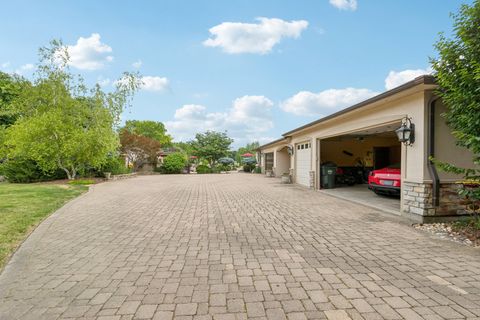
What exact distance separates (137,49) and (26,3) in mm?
4953

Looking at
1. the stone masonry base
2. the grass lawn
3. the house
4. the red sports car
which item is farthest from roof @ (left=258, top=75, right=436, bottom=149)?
the grass lawn

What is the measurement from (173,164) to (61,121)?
42.1 ft

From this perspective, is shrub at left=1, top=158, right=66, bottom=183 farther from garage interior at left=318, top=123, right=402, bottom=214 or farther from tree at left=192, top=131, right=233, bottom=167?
garage interior at left=318, top=123, right=402, bottom=214

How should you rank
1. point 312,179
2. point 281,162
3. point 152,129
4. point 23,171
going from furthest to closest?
point 152,129 → point 281,162 → point 23,171 → point 312,179

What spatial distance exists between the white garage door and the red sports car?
3.97 m

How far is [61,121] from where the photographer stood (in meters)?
14.7

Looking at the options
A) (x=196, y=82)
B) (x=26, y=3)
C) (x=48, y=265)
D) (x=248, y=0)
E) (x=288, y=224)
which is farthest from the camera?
(x=196, y=82)

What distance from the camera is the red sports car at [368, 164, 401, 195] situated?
8.25 meters

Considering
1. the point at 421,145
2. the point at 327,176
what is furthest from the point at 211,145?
the point at 421,145

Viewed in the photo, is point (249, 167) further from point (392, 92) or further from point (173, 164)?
point (392, 92)

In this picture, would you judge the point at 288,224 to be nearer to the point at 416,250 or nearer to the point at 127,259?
the point at 416,250

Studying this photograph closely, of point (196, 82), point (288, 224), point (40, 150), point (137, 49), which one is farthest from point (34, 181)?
point (288, 224)

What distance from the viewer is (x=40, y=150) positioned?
47.0ft

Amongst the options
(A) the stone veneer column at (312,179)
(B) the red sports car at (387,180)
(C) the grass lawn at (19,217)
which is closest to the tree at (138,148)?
(C) the grass lawn at (19,217)
